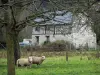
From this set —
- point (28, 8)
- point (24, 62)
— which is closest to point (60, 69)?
point (24, 62)

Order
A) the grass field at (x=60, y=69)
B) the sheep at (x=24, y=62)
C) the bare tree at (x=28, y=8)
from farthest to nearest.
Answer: the sheep at (x=24, y=62) < the grass field at (x=60, y=69) < the bare tree at (x=28, y=8)

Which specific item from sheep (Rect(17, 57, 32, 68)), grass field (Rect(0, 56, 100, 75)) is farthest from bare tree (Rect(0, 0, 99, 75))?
sheep (Rect(17, 57, 32, 68))

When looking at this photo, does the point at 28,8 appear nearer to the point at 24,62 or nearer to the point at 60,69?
the point at 60,69

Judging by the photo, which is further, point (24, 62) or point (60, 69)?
point (24, 62)

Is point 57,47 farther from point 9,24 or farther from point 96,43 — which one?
point 9,24

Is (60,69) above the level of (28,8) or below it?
below

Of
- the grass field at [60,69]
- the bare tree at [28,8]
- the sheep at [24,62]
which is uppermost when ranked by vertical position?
the bare tree at [28,8]

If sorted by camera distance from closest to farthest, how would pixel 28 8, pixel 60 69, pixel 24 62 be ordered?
1. pixel 28 8
2. pixel 60 69
3. pixel 24 62

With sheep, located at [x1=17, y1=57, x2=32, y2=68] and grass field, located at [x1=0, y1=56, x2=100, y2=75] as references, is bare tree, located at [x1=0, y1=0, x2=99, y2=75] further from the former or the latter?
sheep, located at [x1=17, y1=57, x2=32, y2=68]

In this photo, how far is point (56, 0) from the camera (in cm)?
1307

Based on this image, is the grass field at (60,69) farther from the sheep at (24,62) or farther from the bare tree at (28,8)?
the bare tree at (28,8)

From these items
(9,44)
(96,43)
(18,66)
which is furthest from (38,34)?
(9,44)

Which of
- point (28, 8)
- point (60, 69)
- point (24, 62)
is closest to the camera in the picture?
point (28, 8)

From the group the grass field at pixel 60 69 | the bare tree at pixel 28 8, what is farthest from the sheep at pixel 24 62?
the bare tree at pixel 28 8
